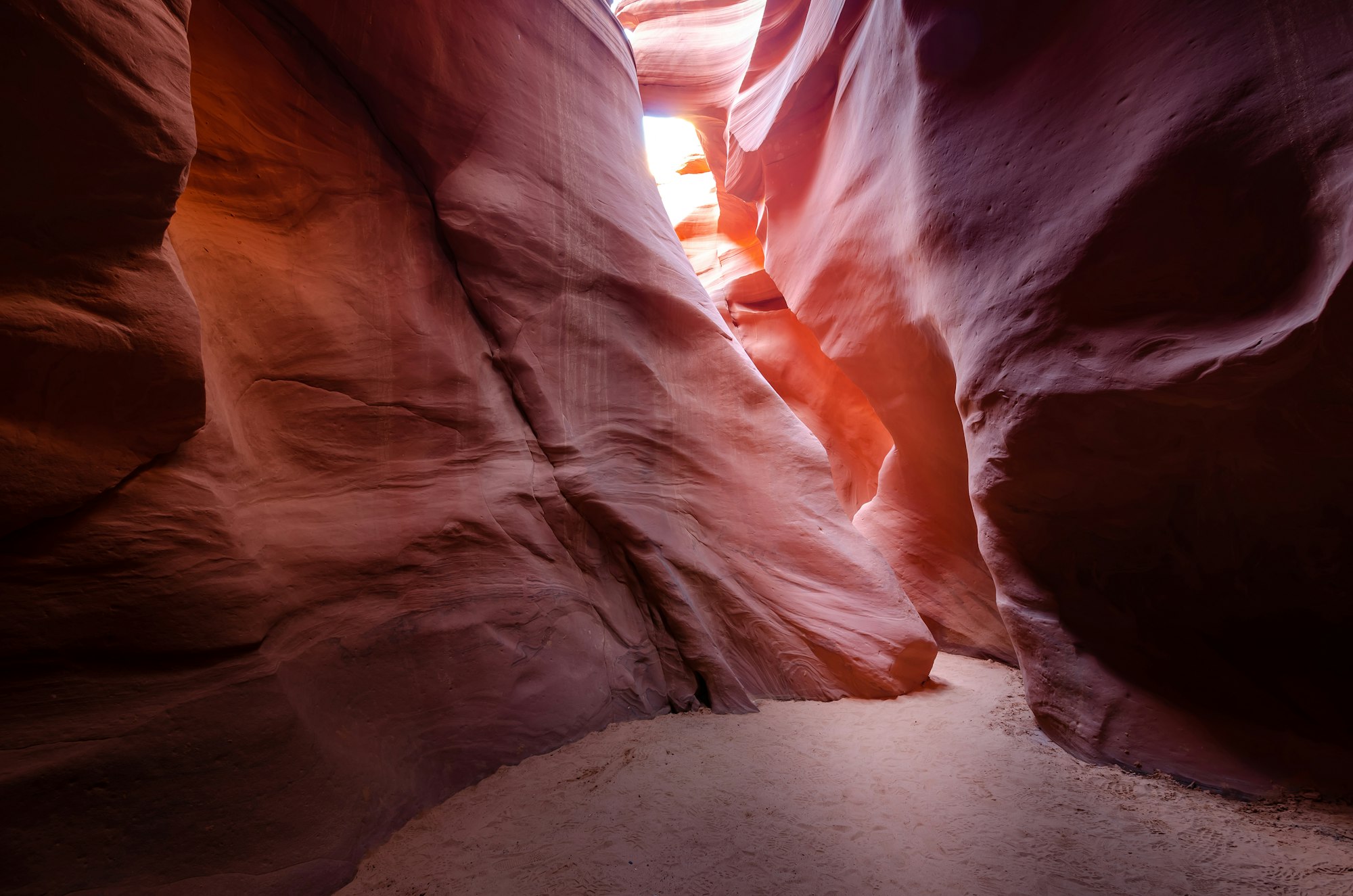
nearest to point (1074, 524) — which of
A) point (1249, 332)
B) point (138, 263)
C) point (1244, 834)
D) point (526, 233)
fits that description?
point (1249, 332)

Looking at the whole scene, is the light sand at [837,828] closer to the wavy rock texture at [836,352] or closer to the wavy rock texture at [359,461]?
the wavy rock texture at [359,461]

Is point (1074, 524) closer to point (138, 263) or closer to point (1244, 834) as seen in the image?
point (1244, 834)

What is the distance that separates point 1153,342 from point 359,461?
3906mm

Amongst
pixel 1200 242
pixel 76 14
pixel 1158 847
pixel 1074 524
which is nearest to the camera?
pixel 76 14

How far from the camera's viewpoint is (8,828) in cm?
166

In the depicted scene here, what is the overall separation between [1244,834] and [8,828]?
161 inches

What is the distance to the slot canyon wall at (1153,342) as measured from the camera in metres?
2.43

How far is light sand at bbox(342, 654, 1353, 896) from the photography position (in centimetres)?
199

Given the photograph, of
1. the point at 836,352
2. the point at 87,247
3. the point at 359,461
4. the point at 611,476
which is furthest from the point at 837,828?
the point at 836,352

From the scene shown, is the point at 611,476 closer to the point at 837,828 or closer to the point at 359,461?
the point at 359,461

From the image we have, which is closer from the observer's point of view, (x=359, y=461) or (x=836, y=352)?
(x=359, y=461)

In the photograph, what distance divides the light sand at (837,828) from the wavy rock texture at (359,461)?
31 cm

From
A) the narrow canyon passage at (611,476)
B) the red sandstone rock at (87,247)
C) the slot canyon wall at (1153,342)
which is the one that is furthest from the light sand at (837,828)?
the red sandstone rock at (87,247)

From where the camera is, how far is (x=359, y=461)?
3086mm
